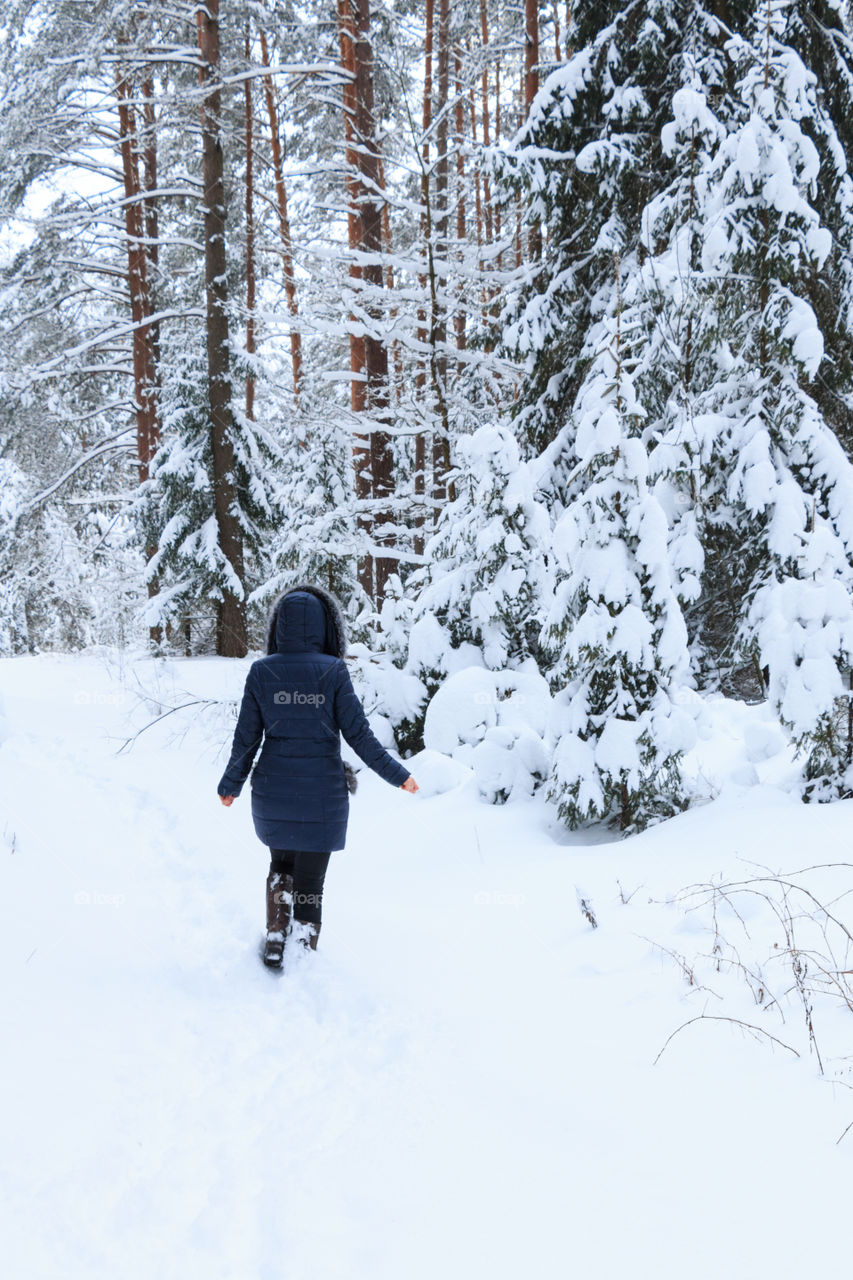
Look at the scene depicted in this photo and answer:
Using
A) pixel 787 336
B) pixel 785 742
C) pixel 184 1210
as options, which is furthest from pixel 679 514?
pixel 184 1210

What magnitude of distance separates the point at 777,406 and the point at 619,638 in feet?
7.47

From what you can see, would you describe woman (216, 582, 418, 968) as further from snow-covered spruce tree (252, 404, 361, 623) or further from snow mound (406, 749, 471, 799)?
snow-covered spruce tree (252, 404, 361, 623)

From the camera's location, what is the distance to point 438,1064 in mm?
3119

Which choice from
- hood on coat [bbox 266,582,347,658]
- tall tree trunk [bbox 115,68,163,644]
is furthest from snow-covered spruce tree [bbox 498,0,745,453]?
tall tree trunk [bbox 115,68,163,644]

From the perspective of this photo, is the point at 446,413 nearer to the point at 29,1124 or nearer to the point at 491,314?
the point at 491,314

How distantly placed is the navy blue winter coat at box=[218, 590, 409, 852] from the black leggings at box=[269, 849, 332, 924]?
10 centimetres

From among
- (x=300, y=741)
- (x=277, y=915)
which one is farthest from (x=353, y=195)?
(x=277, y=915)

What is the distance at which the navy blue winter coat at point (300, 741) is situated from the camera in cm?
397

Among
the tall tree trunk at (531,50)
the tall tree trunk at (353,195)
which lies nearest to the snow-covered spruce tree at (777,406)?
the tall tree trunk at (353,195)

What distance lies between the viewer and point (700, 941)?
3.83 meters

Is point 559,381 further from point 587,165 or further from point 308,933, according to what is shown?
point 308,933

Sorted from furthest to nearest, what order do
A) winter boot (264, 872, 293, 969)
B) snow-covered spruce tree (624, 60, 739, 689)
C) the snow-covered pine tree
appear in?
the snow-covered pine tree, snow-covered spruce tree (624, 60, 739, 689), winter boot (264, 872, 293, 969)

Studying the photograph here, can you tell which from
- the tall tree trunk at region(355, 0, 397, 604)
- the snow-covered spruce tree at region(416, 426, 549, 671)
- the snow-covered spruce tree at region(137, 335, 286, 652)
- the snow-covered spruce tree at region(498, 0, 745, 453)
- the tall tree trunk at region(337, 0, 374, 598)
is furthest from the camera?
the snow-covered spruce tree at region(137, 335, 286, 652)

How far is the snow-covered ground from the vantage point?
2.11m
